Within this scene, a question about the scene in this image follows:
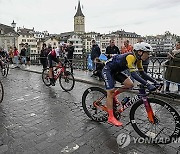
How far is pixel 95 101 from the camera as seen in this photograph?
5055 millimetres

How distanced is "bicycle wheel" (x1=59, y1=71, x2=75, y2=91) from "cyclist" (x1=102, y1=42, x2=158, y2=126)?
3.95 m

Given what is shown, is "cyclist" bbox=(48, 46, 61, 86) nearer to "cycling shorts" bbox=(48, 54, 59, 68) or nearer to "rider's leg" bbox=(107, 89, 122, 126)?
"cycling shorts" bbox=(48, 54, 59, 68)

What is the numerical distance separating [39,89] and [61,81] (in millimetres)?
1016

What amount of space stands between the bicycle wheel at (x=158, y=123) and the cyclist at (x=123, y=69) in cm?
38

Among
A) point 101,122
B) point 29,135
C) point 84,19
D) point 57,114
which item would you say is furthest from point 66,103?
point 84,19

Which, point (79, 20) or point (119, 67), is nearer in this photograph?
point (119, 67)

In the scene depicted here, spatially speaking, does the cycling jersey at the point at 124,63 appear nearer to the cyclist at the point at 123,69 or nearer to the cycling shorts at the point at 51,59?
the cyclist at the point at 123,69

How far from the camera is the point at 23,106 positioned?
6328mm

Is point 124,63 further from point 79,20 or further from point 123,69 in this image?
point 79,20

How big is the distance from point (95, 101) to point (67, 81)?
3.62 m

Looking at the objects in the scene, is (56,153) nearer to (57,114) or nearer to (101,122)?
(101,122)

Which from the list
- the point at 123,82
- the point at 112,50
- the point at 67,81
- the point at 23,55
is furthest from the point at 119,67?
the point at 23,55

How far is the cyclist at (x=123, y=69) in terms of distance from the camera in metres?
3.85

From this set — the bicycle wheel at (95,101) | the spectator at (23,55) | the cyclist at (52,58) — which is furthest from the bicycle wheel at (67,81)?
the spectator at (23,55)
